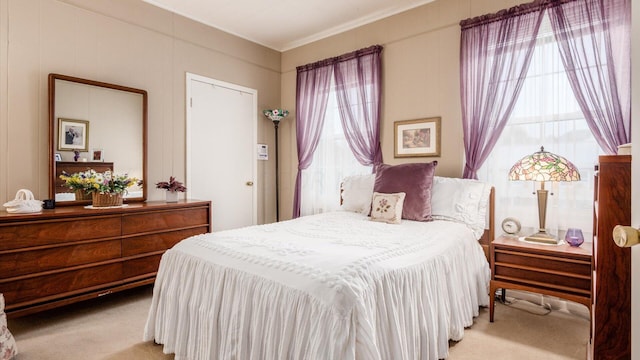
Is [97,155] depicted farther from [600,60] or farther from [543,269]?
[600,60]

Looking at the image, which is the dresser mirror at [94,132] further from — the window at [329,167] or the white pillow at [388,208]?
the white pillow at [388,208]

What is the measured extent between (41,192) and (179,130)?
1.37 meters

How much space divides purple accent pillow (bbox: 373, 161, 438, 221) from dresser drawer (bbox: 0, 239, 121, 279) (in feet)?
7.51

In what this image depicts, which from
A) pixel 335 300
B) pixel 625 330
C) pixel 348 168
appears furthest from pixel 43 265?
pixel 625 330

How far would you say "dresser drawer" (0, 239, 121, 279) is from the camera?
229 cm

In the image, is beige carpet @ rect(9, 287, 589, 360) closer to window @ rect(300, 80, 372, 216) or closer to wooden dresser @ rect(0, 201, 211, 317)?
wooden dresser @ rect(0, 201, 211, 317)

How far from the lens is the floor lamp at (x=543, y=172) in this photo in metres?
2.30

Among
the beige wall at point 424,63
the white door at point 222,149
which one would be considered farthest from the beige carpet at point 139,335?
the white door at point 222,149

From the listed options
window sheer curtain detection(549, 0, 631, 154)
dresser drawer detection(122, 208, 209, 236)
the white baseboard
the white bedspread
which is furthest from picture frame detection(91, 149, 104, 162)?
window sheer curtain detection(549, 0, 631, 154)

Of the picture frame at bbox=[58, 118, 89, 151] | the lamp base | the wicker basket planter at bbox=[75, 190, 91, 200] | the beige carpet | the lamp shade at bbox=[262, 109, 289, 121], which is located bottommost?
the beige carpet

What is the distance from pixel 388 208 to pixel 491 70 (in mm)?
1546

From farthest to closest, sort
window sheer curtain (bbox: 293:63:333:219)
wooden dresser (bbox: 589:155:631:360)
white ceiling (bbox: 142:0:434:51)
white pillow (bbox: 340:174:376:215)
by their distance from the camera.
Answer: window sheer curtain (bbox: 293:63:333:219) → white ceiling (bbox: 142:0:434:51) → white pillow (bbox: 340:174:376:215) → wooden dresser (bbox: 589:155:631:360)

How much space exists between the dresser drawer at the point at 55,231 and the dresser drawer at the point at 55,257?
2.0 inches

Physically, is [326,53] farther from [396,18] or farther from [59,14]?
[59,14]
